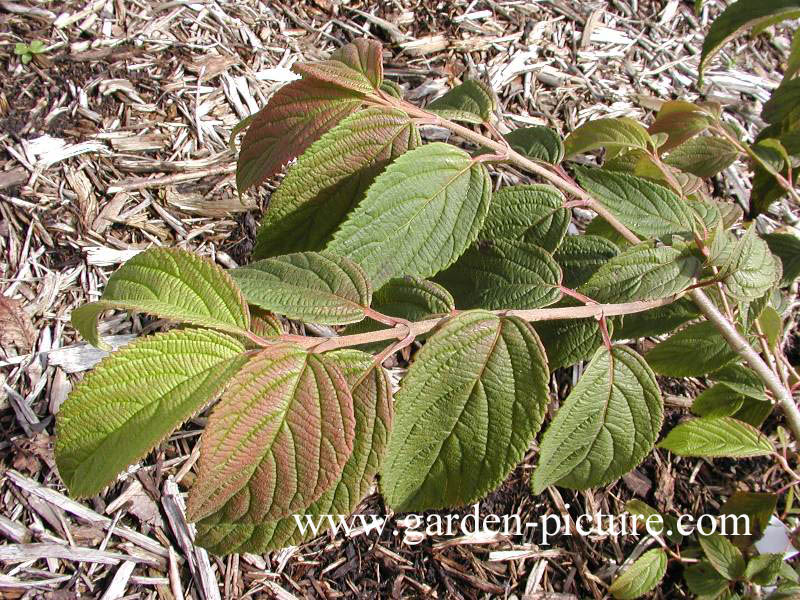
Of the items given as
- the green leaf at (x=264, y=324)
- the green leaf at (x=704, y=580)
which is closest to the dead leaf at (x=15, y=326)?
the green leaf at (x=264, y=324)

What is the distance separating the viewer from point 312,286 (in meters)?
0.93

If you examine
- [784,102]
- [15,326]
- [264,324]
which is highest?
[784,102]

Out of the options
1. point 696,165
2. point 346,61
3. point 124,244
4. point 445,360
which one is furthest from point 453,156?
point 124,244

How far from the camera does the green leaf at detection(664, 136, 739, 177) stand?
5.64 feet

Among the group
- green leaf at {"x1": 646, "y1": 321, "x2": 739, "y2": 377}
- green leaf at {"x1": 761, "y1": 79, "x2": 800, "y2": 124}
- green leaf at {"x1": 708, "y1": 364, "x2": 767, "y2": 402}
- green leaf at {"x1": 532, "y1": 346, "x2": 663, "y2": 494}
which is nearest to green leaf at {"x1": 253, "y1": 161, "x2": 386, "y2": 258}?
green leaf at {"x1": 532, "y1": 346, "x2": 663, "y2": 494}

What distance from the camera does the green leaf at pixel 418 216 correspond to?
102cm

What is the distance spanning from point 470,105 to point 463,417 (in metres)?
0.55

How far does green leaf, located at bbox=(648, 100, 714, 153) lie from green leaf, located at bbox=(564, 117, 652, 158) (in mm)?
255

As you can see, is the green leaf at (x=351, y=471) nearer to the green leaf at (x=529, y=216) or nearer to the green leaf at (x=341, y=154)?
the green leaf at (x=341, y=154)

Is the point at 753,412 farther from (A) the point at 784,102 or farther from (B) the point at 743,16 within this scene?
(B) the point at 743,16

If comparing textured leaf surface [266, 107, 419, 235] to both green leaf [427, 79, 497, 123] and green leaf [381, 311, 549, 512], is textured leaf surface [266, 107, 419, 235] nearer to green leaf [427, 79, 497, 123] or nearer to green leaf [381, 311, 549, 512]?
green leaf [427, 79, 497, 123]

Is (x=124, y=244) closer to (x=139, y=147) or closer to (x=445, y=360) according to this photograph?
(x=139, y=147)

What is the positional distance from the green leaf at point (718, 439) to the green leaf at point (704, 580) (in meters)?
0.35

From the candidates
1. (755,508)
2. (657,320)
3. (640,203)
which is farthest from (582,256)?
(755,508)
